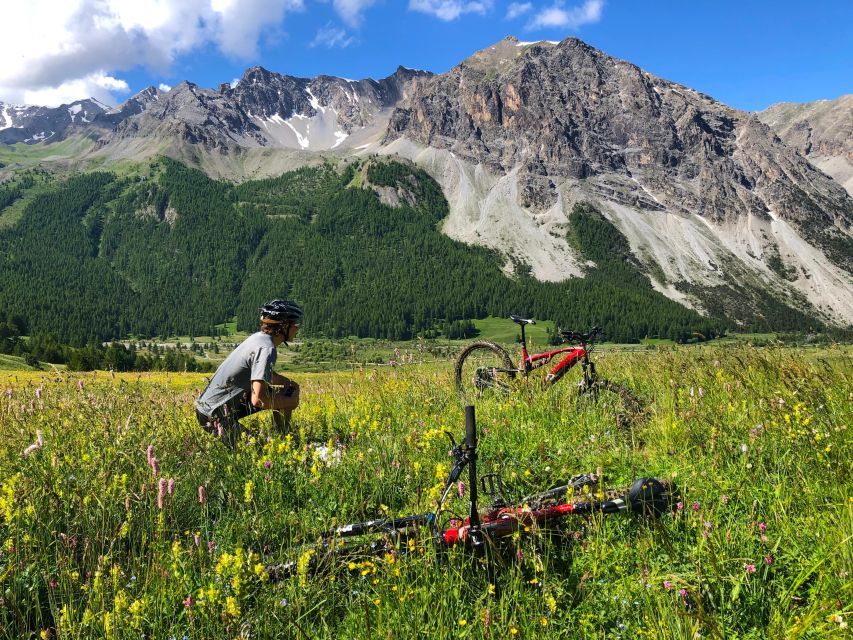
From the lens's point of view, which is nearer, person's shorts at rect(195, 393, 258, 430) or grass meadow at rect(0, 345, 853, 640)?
grass meadow at rect(0, 345, 853, 640)

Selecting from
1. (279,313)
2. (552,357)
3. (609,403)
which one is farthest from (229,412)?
(552,357)

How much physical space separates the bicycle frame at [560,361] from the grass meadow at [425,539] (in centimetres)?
217

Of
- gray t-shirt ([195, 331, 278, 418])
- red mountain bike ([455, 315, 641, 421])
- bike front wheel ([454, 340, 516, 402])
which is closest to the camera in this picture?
gray t-shirt ([195, 331, 278, 418])

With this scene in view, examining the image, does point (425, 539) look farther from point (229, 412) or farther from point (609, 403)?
point (609, 403)

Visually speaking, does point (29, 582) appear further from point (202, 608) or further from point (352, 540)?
point (352, 540)

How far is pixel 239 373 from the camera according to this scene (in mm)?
7047

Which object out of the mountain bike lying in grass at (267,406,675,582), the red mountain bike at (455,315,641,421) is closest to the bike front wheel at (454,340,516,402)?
the red mountain bike at (455,315,641,421)

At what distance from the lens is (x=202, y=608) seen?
115 inches

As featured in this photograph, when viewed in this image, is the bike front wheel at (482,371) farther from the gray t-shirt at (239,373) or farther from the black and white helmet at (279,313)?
the gray t-shirt at (239,373)

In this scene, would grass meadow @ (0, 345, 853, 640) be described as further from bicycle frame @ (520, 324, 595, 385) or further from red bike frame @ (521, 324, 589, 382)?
red bike frame @ (521, 324, 589, 382)

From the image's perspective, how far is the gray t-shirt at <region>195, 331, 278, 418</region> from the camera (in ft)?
22.3

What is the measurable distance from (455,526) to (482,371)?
7.05 m

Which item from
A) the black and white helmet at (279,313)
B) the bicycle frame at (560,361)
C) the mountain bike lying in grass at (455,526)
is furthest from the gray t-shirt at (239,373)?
the bicycle frame at (560,361)

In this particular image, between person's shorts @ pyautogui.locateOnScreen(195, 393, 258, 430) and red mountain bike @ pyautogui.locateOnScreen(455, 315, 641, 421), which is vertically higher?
red mountain bike @ pyautogui.locateOnScreen(455, 315, 641, 421)
